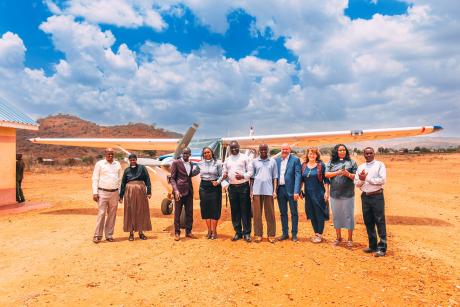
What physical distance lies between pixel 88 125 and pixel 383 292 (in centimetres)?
8254

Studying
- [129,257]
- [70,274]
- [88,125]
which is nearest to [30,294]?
[70,274]

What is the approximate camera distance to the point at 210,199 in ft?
20.9

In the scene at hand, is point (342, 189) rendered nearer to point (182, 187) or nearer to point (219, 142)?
point (182, 187)

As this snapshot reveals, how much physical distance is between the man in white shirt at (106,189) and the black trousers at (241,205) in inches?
91.2

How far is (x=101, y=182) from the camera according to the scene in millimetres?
6410

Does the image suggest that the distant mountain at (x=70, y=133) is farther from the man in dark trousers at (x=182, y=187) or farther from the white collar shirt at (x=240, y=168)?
the white collar shirt at (x=240, y=168)

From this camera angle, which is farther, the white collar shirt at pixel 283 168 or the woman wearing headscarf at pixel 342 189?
the white collar shirt at pixel 283 168

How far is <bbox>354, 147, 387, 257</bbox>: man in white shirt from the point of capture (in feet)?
17.3

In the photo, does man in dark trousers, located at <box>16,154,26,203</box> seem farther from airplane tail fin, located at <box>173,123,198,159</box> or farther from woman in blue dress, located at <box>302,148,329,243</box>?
woman in blue dress, located at <box>302,148,329,243</box>

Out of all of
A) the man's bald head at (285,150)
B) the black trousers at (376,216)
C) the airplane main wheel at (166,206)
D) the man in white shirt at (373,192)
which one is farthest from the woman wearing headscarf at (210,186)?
the airplane main wheel at (166,206)

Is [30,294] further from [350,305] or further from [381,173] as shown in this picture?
[381,173]

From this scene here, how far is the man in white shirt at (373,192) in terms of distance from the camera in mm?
5273

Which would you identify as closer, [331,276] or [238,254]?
[331,276]

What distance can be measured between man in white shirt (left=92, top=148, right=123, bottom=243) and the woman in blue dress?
3.68m
